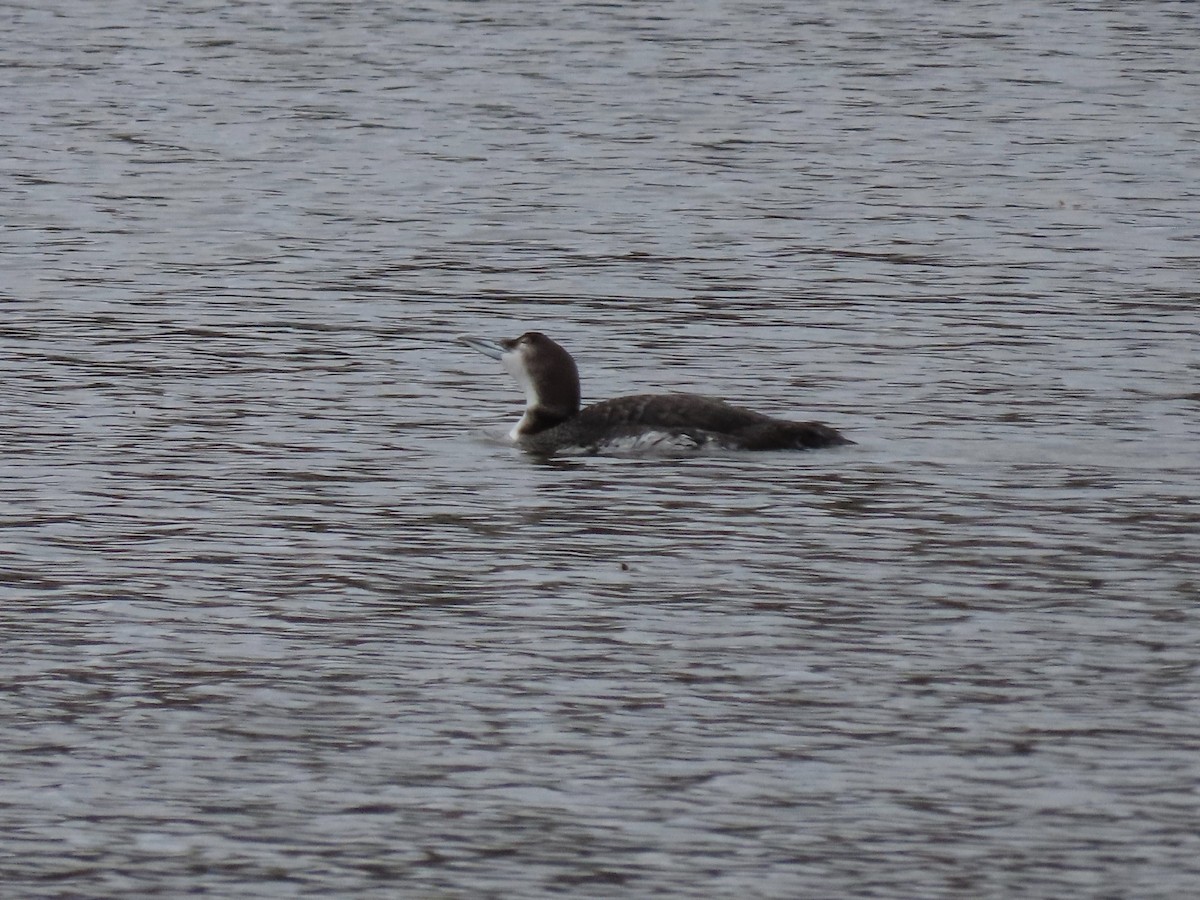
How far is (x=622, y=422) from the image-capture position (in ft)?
47.5

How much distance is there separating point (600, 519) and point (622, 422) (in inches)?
63.3

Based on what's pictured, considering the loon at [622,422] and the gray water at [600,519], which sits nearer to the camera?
the gray water at [600,519]

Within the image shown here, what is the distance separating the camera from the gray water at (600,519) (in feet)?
27.8

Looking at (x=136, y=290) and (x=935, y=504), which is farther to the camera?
(x=136, y=290)

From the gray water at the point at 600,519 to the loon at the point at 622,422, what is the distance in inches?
5.5

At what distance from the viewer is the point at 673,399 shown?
14305mm

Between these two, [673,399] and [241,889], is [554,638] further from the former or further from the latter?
[673,399]

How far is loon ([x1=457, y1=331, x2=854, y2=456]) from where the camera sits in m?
14.2

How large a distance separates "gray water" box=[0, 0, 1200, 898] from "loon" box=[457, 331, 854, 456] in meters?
0.14

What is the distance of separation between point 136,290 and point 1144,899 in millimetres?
13151

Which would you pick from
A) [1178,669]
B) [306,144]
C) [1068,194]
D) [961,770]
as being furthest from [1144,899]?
[306,144]

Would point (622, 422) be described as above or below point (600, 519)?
above

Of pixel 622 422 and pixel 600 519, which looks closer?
pixel 600 519

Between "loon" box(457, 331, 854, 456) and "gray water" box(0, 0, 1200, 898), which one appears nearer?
"gray water" box(0, 0, 1200, 898)
